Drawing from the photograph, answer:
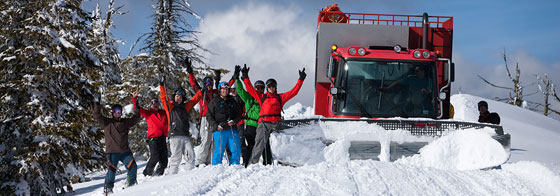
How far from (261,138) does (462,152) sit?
3.31 m

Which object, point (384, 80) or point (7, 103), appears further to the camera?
point (7, 103)

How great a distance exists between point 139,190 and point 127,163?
4.31 ft

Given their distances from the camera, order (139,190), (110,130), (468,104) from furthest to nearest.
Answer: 1. (468,104)
2. (110,130)
3. (139,190)

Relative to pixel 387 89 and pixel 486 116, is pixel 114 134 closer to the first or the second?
pixel 387 89

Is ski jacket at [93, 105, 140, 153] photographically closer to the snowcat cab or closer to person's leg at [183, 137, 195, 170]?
person's leg at [183, 137, 195, 170]

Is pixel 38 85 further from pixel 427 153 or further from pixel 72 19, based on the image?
pixel 427 153

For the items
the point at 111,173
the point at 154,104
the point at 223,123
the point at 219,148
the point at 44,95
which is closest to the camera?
the point at 111,173

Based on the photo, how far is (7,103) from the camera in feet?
45.1

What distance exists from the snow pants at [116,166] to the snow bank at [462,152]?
439 centimetres

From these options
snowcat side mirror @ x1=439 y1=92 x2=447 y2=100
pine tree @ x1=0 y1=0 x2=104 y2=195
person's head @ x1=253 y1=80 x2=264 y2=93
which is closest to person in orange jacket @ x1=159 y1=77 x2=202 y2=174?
person's head @ x1=253 y1=80 x2=264 y2=93

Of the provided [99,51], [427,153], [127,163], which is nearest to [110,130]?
[127,163]

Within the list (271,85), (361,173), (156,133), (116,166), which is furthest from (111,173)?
(361,173)

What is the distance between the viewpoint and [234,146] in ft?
28.1

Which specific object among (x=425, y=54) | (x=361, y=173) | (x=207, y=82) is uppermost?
(x=425, y=54)
